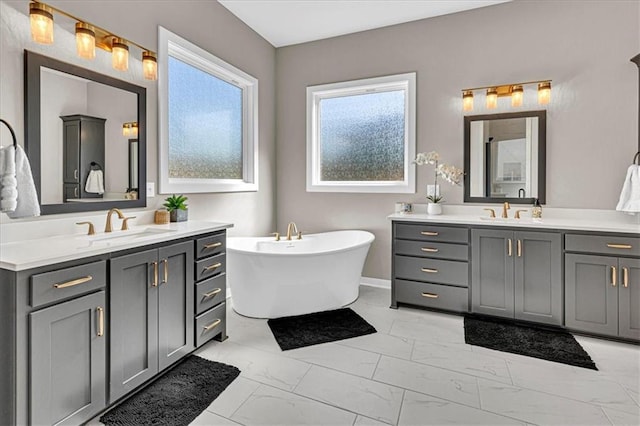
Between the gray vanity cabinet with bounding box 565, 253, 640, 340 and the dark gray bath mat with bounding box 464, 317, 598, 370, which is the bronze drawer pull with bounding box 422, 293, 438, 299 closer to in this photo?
the dark gray bath mat with bounding box 464, 317, 598, 370

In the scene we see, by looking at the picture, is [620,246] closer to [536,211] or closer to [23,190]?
[536,211]

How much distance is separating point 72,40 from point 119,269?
147 centimetres

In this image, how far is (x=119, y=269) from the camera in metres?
1.78

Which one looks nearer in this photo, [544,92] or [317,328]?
[317,328]

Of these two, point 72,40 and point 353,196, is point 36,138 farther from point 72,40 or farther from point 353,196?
point 353,196

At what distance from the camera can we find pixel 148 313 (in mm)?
1946

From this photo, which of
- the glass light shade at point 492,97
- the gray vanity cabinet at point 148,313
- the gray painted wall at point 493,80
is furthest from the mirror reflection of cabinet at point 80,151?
the glass light shade at point 492,97

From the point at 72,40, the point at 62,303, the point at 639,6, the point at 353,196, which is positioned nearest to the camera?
the point at 62,303

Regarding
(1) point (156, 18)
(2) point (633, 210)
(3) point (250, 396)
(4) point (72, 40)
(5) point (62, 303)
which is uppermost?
(1) point (156, 18)

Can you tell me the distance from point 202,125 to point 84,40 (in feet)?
4.52

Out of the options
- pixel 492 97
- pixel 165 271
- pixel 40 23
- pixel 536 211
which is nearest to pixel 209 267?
pixel 165 271

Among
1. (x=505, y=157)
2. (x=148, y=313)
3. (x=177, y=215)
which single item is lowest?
(x=148, y=313)

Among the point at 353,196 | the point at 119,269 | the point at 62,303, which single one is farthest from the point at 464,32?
the point at 62,303

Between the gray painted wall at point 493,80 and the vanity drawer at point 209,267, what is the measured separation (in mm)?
1855
